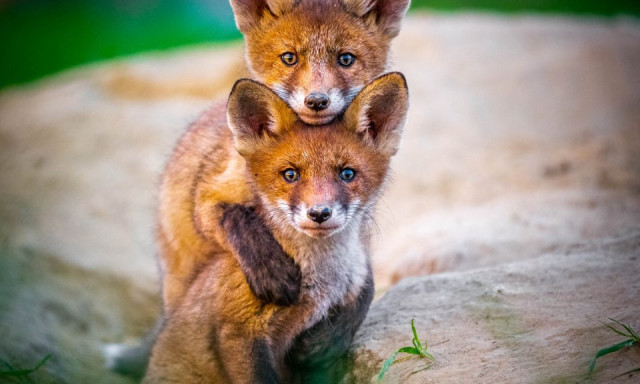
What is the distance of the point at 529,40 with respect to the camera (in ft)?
33.7

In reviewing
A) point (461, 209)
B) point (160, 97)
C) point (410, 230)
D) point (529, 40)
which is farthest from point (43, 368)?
point (529, 40)

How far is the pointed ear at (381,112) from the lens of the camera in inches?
148

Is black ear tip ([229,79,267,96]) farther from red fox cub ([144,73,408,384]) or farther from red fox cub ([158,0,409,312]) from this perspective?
red fox cub ([158,0,409,312])

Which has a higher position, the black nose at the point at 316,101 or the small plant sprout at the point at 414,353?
the black nose at the point at 316,101

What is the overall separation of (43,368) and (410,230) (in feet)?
11.3

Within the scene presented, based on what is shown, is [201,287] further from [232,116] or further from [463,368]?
[463,368]

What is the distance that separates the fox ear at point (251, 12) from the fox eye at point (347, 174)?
139 centimetres

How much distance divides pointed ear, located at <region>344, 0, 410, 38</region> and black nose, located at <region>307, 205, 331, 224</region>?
1.66 meters

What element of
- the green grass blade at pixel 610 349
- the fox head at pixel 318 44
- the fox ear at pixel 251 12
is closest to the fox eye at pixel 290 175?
the fox head at pixel 318 44

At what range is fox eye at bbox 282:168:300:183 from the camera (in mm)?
3670

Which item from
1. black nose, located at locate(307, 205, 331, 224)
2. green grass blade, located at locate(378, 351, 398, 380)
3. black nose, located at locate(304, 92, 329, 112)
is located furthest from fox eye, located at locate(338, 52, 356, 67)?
green grass blade, located at locate(378, 351, 398, 380)

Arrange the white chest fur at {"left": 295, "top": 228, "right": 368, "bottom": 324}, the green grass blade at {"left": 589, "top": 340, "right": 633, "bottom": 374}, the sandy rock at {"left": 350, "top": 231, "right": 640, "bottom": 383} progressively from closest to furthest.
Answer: the green grass blade at {"left": 589, "top": 340, "right": 633, "bottom": 374}, the sandy rock at {"left": 350, "top": 231, "right": 640, "bottom": 383}, the white chest fur at {"left": 295, "top": 228, "right": 368, "bottom": 324}

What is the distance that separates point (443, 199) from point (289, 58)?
3.58 meters

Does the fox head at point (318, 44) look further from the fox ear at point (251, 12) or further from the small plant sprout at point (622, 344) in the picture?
the small plant sprout at point (622, 344)
